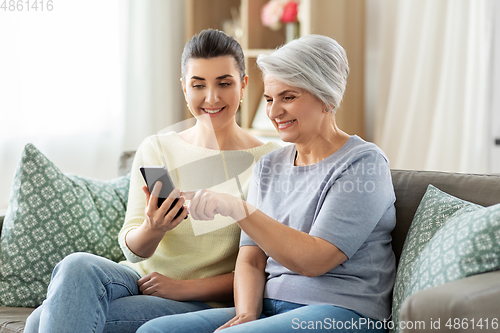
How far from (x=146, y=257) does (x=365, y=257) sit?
1.96 feet

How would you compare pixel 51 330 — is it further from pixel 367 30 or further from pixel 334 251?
pixel 367 30

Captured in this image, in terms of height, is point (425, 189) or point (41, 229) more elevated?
point (425, 189)

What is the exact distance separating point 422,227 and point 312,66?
49 cm

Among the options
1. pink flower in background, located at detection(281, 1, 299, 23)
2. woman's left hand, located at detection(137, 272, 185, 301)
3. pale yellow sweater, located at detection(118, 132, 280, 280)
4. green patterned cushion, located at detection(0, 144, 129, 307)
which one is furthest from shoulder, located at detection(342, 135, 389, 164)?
pink flower in background, located at detection(281, 1, 299, 23)

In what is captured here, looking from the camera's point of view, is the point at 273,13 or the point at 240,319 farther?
the point at 273,13

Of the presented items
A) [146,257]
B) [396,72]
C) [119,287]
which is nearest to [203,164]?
[146,257]

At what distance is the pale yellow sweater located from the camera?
56.3 inches

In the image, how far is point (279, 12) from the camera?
2588 mm

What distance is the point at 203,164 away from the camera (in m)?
1.47

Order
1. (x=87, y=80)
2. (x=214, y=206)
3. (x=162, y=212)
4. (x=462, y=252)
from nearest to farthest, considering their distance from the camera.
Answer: (x=462, y=252), (x=214, y=206), (x=162, y=212), (x=87, y=80)

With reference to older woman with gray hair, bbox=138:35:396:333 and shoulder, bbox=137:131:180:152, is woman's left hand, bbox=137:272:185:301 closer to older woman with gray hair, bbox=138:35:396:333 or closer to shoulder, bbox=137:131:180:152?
older woman with gray hair, bbox=138:35:396:333

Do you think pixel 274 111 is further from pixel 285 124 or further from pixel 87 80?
pixel 87 80

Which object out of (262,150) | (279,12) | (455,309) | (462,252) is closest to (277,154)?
(262,150)

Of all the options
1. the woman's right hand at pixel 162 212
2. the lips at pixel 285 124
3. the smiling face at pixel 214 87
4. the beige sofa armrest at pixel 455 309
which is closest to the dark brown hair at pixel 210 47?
the smiling face at pixel 214 87
